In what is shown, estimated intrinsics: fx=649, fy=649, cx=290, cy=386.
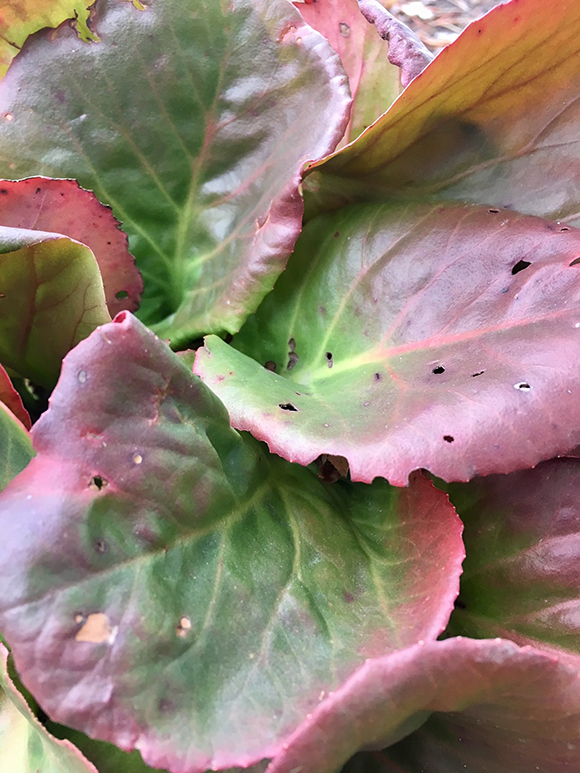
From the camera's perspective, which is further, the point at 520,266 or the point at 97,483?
the point at 520,266

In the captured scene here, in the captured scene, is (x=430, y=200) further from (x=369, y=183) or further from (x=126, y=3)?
(x=126, y=3)

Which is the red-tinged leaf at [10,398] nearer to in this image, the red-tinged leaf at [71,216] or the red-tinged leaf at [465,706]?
the red-tinged leaf at [71,216]

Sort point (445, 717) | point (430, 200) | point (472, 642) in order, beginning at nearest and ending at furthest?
point (472, 642)
point (445, 717)
point (430, 200)

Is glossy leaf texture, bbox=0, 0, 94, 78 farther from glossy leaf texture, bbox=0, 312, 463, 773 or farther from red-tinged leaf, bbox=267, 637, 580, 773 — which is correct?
red-tinged leaf, bbox=267, 637, 580, 773

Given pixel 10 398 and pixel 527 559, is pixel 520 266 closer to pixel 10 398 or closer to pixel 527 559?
pixel 527 559

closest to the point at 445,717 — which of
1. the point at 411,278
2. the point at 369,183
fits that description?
the point at 411,278

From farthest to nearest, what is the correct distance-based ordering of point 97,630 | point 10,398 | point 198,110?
point 198,110, point 10,398, point 97,630

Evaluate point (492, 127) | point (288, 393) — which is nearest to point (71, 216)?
point (288, 393)
